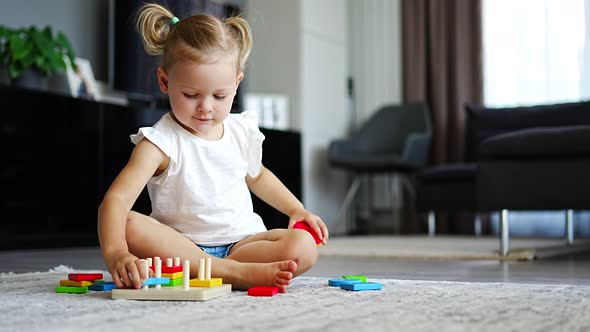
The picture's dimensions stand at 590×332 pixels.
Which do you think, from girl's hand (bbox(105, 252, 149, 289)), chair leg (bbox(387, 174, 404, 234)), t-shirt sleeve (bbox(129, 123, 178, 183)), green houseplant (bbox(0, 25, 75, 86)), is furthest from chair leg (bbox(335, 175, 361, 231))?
girl's hand (bbox(105, 252, 149, 289))

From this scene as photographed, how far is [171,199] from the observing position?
1.50m

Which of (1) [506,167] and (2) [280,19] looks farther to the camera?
(2) [280,19]

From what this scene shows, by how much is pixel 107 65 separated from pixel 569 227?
8.05ft

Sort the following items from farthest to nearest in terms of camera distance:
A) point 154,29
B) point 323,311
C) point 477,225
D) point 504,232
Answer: point 477,225 → point 504,232 → point 154,29 → point 323,311

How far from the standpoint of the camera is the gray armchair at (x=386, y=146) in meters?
4.84

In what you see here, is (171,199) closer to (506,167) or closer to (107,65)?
(506,167)

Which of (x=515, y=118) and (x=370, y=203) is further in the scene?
(x=370, y=203)

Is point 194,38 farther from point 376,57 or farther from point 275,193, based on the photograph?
point 376,57

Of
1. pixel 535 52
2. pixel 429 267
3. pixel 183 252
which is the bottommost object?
pixel 429 267

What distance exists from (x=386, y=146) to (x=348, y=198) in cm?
44

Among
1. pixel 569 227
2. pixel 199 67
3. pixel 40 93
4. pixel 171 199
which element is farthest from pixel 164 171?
pixel 569 227

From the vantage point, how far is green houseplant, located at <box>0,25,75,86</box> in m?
3.23

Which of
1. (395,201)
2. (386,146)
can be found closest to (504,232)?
(395,201)

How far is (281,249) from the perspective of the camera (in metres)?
1.42
